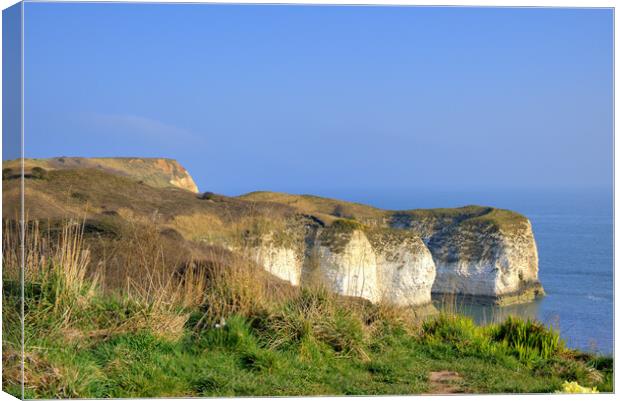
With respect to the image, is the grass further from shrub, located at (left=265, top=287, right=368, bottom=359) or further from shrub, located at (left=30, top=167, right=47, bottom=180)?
shrub, located at (left=30, top=167, right=47, bottom=180)

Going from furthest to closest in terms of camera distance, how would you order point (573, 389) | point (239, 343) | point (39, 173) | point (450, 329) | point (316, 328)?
point (39, 173) → point (450, 329) → point (316, 328) → point (239, 343) → point (573, 389)

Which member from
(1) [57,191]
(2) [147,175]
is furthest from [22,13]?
(2) [147,175]

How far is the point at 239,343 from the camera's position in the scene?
635cm

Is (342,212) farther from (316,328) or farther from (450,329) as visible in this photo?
(316,328)

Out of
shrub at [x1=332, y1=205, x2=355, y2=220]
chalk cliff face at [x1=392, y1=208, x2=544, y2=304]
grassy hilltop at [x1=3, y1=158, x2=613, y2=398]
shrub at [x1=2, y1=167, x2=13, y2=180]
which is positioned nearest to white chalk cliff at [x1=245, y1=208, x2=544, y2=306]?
chalk cliff face at [x1=392, y1=208, x2=544, y2=304]

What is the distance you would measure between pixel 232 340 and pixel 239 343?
8cm

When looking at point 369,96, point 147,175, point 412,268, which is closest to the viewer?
point 369,96

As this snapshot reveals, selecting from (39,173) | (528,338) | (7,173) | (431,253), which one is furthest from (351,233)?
(7,173)

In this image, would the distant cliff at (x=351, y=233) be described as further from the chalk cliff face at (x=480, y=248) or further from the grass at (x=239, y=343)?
the grass at (x=239, y=343)

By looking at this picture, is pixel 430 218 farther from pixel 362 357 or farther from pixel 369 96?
pixel 362 357

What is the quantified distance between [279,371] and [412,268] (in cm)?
603

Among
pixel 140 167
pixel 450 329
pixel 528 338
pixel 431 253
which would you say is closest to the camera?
pixel 528 338

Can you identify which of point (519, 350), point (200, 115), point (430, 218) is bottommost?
point (519, 350)

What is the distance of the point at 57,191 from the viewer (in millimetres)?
14641
